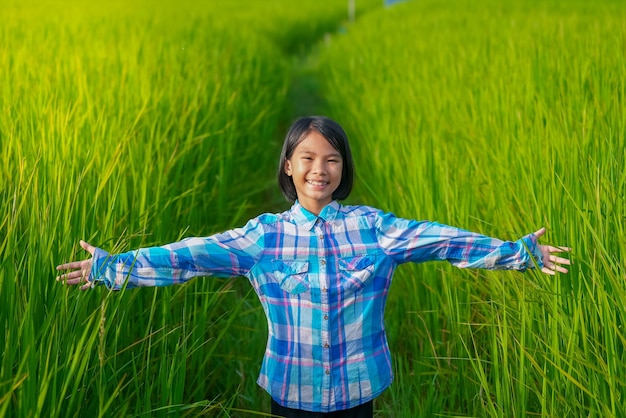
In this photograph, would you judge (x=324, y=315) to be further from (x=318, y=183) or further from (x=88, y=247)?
(x=88, y=247)

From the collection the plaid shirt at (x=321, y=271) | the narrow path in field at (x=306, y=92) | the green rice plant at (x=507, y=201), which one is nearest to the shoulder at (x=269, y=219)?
the plaid shirt at (x=321, y=271)

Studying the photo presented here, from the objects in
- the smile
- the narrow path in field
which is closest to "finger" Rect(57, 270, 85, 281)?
the smile

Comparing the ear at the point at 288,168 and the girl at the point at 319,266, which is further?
the ear at the point at 288,168

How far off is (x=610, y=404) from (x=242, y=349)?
1.05m

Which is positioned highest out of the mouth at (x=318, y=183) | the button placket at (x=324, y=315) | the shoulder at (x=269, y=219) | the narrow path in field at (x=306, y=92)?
the narrow path in field at (x=306, y=92)

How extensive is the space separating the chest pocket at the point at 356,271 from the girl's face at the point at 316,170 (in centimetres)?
10

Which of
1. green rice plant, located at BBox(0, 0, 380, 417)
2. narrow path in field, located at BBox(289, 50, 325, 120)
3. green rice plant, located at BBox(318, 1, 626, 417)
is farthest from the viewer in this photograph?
narrow path in field, located at BBox(289, 50, 325, 120)

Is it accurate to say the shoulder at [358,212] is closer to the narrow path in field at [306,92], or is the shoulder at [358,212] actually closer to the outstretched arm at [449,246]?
the outstretched arm at [449,246]

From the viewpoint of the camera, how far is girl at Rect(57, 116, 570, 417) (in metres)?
1.20

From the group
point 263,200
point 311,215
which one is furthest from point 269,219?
point 263,200

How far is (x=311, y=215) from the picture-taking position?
48.7 inches

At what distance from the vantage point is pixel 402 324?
2045 millimetres

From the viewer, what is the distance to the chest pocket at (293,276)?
1192mm

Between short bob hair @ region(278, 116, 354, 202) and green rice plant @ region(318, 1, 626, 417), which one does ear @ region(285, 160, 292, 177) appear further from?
green rice plant @ region(318, 1, 626, 417)
